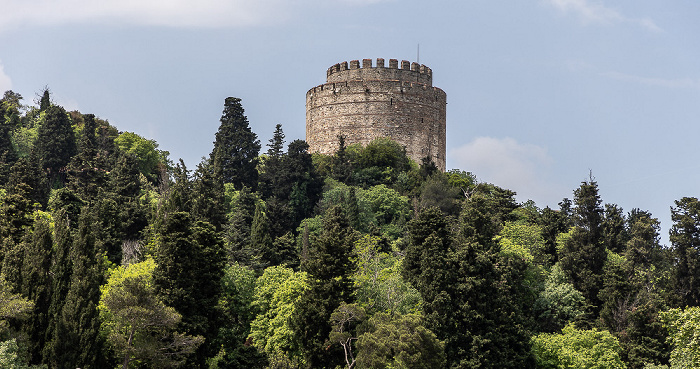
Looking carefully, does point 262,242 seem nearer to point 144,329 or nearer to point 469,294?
point 469,294

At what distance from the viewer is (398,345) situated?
33.9 metres

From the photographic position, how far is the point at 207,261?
37750mm

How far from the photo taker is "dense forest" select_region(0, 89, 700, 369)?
34188mm

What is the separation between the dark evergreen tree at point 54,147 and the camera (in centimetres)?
6206

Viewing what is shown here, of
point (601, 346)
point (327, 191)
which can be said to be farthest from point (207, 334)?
point (327, 191)

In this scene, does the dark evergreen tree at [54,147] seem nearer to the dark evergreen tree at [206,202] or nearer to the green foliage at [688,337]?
the dark evergreen tree at [206,202]

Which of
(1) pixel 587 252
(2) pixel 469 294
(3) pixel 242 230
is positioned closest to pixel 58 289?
(2) pixel 469 294

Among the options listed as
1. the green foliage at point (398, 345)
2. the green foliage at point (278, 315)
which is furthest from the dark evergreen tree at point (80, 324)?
the green foliage at point (398, 345)

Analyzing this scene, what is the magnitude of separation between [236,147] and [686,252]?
101 feet

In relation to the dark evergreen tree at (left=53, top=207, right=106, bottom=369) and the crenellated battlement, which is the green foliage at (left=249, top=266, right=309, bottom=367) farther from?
the crenellated battlement

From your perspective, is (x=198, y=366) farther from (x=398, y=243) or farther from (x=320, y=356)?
(x=398, y=243)

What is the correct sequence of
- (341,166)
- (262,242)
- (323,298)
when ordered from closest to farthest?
(323,298) → (262,242) → (341,166)

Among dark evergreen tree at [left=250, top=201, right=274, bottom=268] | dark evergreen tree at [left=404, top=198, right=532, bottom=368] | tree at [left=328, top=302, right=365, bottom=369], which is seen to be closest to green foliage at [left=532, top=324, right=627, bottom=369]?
dark evergreen tree at [left=404, top=198, right=532, bottom=368]

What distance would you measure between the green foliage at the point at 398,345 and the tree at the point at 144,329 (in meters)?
5.96
